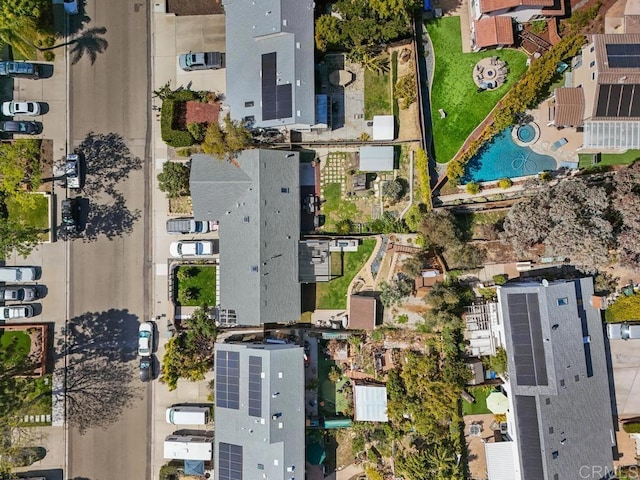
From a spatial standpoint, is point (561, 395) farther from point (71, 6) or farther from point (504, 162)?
point (71, 6)

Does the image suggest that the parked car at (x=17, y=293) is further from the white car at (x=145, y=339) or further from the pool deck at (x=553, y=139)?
the pool deck at (x=553, y=139)

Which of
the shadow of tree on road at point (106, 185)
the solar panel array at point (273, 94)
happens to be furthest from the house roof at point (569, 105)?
the shadow of tree on road at point (106, 185)

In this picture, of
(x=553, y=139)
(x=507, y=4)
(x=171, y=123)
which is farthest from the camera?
(x=171, y=123)

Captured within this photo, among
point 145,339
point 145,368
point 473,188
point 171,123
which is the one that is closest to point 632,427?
point 473,188

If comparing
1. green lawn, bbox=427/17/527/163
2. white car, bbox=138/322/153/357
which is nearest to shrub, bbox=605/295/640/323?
green lawn, bbox=427/17/527/163

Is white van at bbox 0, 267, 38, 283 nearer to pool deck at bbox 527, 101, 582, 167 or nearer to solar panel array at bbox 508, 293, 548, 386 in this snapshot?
solar panel array at bbox 508, 293, 548, 386

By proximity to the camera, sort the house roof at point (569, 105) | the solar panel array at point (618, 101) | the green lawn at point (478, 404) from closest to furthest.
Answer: the solar panel array at point (618, 101) < the house roof at point (569, 105) < the green lawn at point (478, 404)

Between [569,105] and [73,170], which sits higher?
[569,105]
